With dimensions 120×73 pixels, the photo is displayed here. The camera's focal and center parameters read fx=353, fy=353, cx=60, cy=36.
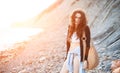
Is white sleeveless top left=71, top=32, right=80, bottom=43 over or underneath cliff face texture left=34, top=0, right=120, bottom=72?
underneath

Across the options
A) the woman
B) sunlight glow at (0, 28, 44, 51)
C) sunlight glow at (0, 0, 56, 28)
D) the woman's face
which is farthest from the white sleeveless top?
sunlight glow at (0, 0, 56, 28)

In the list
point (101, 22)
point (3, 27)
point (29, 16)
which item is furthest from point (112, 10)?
point (3, 27)

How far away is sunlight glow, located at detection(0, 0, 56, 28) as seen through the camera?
14.8m

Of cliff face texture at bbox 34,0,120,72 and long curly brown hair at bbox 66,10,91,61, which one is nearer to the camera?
long curly brown hair at bbox 66,10,91,61

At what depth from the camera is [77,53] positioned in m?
4.74

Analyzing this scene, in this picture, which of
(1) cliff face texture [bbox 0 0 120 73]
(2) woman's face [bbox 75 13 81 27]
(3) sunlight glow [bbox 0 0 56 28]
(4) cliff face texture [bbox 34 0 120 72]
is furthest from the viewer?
(3) sunlight glow [bbox 0 0 56 28]

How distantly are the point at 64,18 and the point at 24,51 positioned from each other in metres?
2.36

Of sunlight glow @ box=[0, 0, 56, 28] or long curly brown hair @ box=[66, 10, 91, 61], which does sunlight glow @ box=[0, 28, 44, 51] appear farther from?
long curly brown hair @ box=[66, 10, 91, 61]

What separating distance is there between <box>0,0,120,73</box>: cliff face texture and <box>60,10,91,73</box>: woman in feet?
7.39

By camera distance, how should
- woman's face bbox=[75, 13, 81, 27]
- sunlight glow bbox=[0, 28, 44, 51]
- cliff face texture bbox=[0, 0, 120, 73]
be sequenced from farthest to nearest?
sunlight glow bbox=[0, 28, 44, 51] < cliff face texture bbox=[0, 0, 120, 73] < woman's face bbox=[75, 13, 81, 27]

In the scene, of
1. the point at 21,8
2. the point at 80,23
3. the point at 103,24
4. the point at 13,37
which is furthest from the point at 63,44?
the point at 21,8

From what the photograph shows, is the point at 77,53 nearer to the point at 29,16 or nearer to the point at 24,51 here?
the point at 24,51

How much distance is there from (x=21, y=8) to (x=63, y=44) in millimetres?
6052

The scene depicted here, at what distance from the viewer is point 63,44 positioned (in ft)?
30.9
